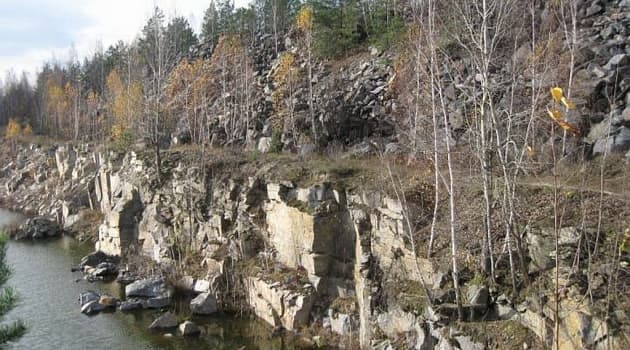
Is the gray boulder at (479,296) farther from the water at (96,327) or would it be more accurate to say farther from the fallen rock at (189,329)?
the fallen rock at (189,329)

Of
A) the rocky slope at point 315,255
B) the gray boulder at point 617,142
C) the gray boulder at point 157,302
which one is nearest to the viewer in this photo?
the rocky slope at point 315,255

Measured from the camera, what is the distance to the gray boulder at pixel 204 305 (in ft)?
73.0

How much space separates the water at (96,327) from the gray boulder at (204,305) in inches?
18.0

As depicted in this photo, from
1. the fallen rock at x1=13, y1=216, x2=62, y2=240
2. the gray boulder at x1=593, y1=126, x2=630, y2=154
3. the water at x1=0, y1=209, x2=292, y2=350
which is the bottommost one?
the water at x1=0, y1=209, x2=292, y2=350

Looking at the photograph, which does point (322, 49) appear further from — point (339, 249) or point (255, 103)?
point (339, 249)

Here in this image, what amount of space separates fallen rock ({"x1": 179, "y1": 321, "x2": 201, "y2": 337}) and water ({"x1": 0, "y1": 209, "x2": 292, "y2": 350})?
261mm

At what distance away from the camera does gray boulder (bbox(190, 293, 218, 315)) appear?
2227 centimetres

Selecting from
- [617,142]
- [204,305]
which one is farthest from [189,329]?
[617,142]

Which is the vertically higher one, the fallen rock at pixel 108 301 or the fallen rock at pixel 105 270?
the fallen rock at pixel 105 270

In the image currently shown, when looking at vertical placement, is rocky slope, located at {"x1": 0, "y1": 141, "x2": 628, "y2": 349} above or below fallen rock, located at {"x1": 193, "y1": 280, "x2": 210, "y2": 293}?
above

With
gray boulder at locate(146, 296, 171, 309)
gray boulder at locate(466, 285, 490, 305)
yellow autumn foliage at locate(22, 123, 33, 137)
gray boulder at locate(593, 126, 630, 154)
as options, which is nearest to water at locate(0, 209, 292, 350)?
gray boulder at locate(146, 296, 171, 309)

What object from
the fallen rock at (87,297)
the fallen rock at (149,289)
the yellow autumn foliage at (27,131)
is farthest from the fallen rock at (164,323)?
the yellow autumn foliage at (27,131)

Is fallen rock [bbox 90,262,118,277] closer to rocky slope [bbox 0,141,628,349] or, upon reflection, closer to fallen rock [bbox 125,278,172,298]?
rocky slope [bbox 0,141,628,349]

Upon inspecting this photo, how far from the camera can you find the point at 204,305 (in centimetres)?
2236
